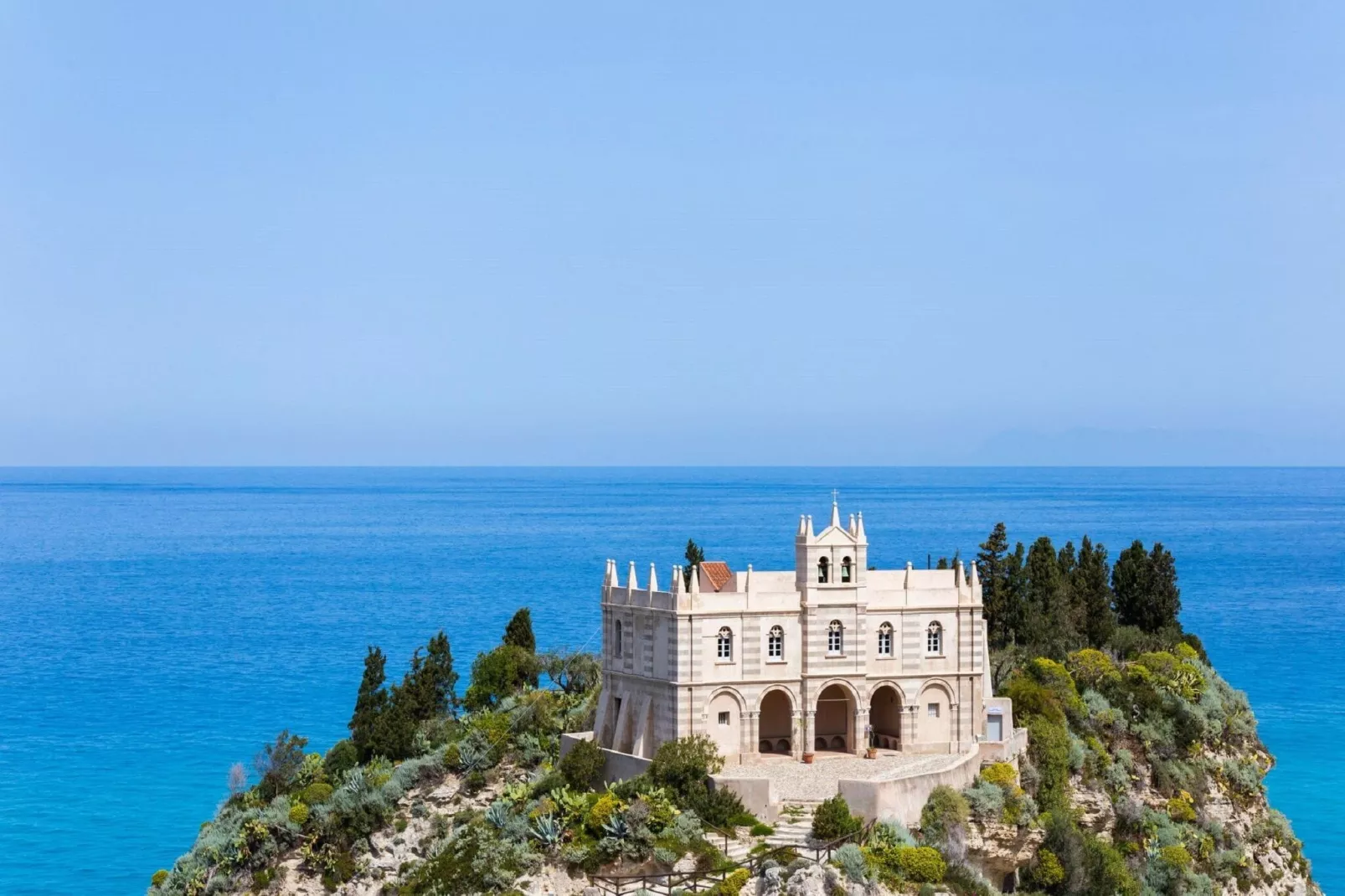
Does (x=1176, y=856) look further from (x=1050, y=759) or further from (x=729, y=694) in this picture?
(x=729, y=694)

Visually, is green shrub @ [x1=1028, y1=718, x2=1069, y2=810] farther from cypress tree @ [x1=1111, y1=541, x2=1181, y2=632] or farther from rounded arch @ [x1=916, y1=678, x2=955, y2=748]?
cypress tree @ [x1=1111, y1=541, x2=1181, y2=632]

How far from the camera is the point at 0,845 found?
9475 cm

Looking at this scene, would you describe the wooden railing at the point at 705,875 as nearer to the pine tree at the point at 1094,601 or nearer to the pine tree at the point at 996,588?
the pine tree at the point at 996,588

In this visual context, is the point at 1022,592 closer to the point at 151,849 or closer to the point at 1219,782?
the point at 1219,782

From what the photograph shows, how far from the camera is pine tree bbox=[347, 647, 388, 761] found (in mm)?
80000

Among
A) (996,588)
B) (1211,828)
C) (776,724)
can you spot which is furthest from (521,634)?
(1211,828)

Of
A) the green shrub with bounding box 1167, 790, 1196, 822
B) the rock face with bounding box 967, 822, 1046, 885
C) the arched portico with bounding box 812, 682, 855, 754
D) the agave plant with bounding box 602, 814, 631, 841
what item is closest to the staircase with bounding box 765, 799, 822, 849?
the agave plant with bounding box 602, 814, 631, 841

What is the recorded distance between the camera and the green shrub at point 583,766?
66875 mm

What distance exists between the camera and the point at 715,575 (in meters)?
70.4

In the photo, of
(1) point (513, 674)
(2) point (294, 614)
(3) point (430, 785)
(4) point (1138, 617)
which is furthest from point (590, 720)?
(2) point (294, 614)

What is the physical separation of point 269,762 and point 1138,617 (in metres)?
47.8

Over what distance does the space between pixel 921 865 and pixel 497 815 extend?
16543 mm

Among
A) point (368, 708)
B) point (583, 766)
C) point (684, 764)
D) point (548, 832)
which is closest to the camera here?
point (548, 832)

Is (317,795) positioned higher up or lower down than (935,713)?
lower down
